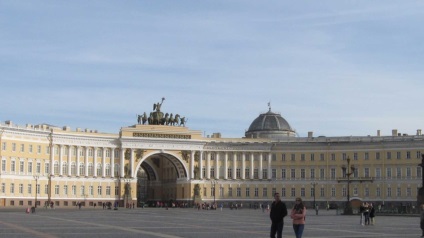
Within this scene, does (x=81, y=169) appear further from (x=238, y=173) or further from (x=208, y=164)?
(x=238, y=173)

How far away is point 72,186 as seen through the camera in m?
114

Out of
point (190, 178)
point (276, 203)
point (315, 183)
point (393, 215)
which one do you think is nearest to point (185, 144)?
point (190, 178)

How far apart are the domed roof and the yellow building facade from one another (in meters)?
10.6

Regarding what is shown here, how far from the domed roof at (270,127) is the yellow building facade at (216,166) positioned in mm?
10630

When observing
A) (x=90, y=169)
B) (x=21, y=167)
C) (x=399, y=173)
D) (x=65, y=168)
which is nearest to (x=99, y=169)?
(x=90, y=169)

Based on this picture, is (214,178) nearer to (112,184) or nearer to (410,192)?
(112,184)

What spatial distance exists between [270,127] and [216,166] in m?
19.8

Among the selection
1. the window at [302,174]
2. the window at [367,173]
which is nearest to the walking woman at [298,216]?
the window at [367,173]

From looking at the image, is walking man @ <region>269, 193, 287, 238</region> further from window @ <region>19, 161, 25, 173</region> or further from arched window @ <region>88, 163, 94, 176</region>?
arched window @ <region>88, 163, 94, 176</region>

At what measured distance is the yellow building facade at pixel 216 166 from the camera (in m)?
112

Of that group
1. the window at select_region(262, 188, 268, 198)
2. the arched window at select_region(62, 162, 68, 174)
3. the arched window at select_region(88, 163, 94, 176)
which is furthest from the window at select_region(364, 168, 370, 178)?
the arched window at select_region(62, 162, 68, 174)

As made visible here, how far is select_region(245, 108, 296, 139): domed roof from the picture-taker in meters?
138

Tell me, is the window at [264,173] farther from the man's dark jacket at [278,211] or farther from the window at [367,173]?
the man's dark jacket at [278,211]

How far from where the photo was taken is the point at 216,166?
404 feet
